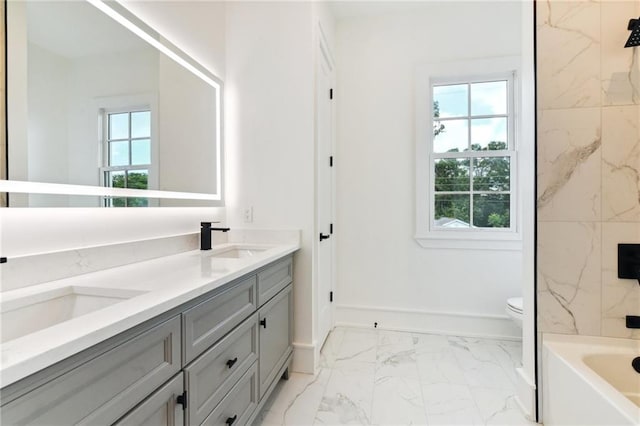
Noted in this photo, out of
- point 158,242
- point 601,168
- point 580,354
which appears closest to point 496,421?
point 580,354

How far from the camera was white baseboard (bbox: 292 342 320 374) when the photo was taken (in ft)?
6.84

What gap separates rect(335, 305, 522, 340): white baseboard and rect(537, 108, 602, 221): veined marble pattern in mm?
1500

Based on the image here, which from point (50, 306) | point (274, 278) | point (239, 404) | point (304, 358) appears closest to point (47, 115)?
point (50, 306)

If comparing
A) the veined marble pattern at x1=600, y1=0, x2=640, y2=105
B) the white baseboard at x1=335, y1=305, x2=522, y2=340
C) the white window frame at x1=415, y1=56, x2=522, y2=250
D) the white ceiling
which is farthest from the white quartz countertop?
the veined marble pattern at x1=600, y1=0, x2=640, y2=105

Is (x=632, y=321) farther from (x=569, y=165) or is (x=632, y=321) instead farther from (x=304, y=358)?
(x=304, y=358)

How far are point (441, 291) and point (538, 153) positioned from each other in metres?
1.60

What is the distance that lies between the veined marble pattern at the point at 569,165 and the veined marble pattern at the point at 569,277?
75 mm

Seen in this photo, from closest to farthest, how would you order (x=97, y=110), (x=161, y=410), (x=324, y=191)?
(x=161, y=410) → (x=97, y=110) → (x=324, y=191)

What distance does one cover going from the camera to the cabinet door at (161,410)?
2.61 feet

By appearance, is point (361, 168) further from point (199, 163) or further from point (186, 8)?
point (186, 8)

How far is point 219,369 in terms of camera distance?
1.19 m

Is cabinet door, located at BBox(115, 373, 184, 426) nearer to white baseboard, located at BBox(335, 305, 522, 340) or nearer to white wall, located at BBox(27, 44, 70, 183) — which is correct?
white wall, located at BBox(27, 44, 70, 183)

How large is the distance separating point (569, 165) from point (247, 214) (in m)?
1.92

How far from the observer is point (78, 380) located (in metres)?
0.66
